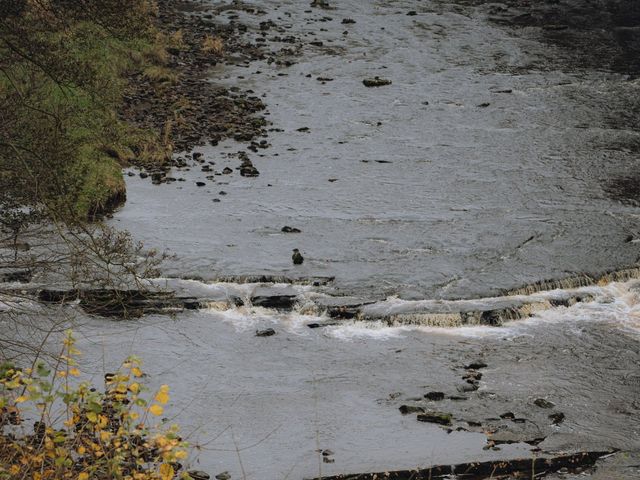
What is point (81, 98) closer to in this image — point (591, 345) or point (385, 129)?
point (385, 129)

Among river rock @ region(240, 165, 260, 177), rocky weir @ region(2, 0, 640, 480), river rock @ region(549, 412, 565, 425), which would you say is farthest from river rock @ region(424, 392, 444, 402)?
river rock @ region(240, 165, 260, 177)

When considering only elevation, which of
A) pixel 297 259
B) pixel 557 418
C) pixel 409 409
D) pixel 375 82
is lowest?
pixel 409 409

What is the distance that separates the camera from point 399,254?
62.3ft

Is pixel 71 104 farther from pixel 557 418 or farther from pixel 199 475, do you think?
pixel 557 418

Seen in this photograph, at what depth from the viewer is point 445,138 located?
83.0 ft

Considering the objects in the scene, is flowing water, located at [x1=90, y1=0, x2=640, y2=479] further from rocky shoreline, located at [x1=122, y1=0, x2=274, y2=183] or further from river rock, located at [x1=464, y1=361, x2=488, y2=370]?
rocky shoreline, located at [x1=122, y1=0, x2=274, y2=183]

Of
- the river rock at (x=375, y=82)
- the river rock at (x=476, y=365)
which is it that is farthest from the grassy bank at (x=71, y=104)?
the river rock at (x=476, y=365)

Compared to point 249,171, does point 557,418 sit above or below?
below

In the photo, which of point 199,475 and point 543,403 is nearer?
A: point 199,475

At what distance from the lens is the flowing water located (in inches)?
536

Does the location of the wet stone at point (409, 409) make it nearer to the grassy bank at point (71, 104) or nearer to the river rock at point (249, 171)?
the grassy bank at point (71, 104)

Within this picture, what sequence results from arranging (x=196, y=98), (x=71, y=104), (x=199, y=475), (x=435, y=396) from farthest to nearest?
(x=196, y=98) → (x=71, y=104) → (x=435, y=396) → (x=199, y=475)

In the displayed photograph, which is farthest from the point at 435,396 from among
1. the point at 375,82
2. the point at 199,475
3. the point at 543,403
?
the point at 375,82

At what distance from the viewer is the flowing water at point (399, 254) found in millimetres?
13609
